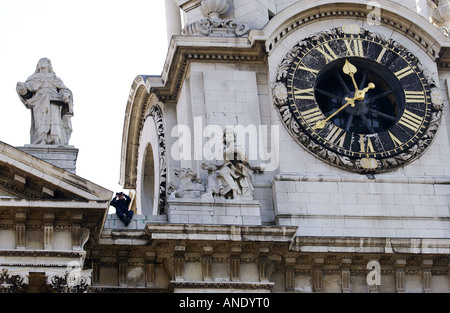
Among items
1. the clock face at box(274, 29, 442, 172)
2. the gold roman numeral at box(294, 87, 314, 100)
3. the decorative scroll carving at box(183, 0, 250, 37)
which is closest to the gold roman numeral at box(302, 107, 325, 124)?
the clock face at box(274, 29, 442, 172)

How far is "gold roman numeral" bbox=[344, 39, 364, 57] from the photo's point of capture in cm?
3228

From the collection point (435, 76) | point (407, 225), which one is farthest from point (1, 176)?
point (435, 76)

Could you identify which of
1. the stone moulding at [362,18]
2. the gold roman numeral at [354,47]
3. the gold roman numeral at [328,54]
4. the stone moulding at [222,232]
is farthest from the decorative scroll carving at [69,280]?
the gold roman numeral at [354,47]

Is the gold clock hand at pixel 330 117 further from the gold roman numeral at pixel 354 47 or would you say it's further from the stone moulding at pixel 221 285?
the stone moulding at pixel 221 285

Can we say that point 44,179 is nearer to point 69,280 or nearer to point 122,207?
point 69,280

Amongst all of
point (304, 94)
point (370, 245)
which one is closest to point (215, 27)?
point (304, 94)

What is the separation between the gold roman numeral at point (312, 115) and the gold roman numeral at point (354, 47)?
1677mm

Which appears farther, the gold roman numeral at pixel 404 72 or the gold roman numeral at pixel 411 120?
the gold roman numeral at pixel 404 72

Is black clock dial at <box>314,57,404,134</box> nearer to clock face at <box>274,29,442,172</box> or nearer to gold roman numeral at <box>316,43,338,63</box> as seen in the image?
clock face at <box>274,29,442,172</box>

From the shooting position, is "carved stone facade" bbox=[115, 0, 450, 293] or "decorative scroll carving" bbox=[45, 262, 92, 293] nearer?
"decorative scroll carving" bbox=[45, 262, 92, 293]

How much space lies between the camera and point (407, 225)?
30.2 metres

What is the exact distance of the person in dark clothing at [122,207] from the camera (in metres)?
29.2

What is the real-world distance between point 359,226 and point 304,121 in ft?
9.14
